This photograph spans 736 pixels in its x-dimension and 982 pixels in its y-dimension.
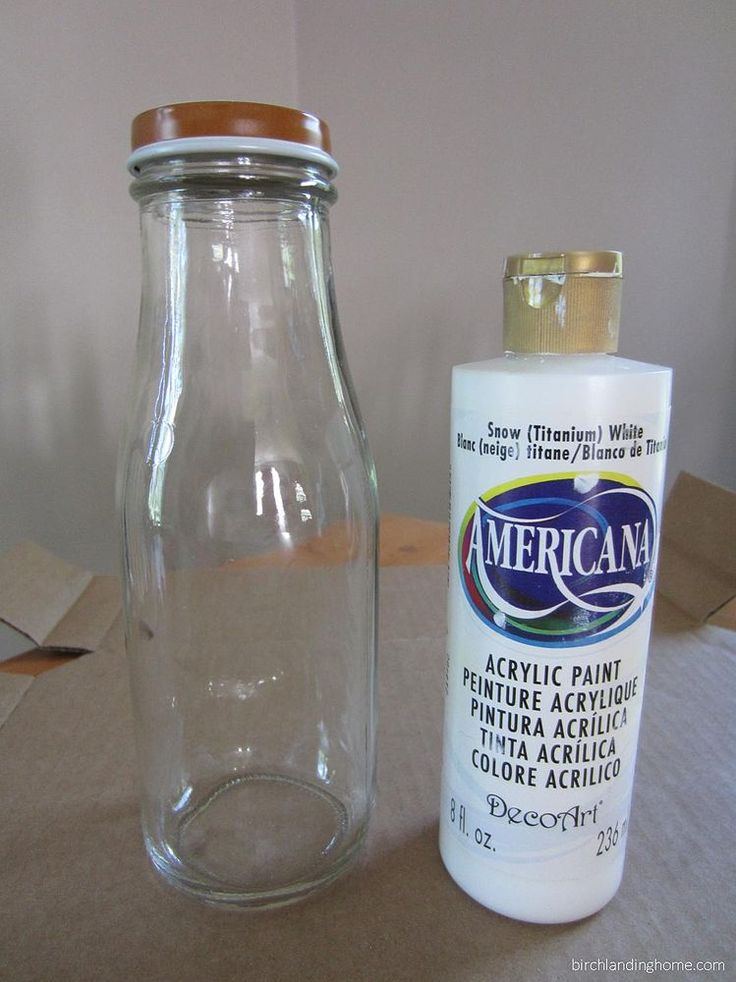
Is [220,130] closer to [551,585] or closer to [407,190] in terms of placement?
[551,585]

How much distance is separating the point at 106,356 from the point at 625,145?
71 centimetres

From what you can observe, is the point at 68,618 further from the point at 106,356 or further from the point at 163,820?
the point at 106,356

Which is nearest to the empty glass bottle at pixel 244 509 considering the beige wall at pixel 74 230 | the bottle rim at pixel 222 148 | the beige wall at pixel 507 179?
the bottle rim at pixel 222 148

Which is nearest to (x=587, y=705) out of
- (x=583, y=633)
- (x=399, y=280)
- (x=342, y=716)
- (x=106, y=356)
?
(x=583, y=633)

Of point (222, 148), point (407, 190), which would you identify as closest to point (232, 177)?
point (222, 148)

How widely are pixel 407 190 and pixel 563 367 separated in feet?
2.72

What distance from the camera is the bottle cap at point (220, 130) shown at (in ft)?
0.79

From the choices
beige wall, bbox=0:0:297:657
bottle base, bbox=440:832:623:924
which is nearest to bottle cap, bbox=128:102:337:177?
bottle base, bbox=440:832:623:924

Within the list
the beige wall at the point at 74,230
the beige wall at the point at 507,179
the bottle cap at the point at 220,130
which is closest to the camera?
the bottle cap at the point at 220,130

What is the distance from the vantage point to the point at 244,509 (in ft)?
1.21

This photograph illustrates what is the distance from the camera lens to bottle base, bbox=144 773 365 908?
302 mm

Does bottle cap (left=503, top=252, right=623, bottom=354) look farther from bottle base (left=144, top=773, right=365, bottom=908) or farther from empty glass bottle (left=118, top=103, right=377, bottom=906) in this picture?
bottle base (left=144, top=773, right=365, bottom=908)

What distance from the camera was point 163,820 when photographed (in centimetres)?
35

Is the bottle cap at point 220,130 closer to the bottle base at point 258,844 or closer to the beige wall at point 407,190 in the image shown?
the bottle base at point 258,844
